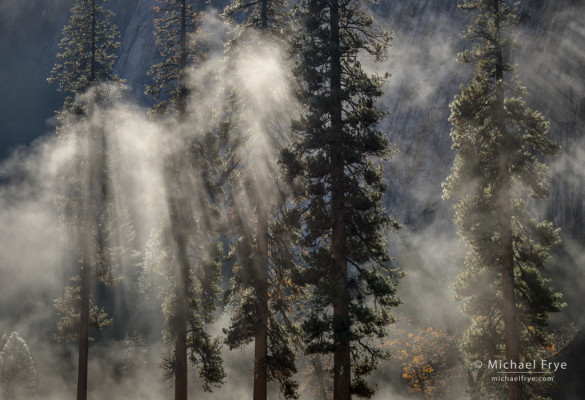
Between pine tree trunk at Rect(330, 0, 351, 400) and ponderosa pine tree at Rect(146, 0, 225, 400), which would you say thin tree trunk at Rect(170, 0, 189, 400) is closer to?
ponderosa pine tree at Rect(146, 0, 225, 400)

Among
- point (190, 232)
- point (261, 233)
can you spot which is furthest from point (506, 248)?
point (190, 232)

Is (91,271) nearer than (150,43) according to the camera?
Yes

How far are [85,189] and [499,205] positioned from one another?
14194 mm

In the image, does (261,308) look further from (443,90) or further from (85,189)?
(443,90)

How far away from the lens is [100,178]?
57.3ft

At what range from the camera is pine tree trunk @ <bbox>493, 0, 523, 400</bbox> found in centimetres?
1244

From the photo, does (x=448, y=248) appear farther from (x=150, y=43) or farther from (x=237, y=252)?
(x=150, y=43)

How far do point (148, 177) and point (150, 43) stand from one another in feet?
192

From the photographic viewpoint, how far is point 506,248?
12758mm

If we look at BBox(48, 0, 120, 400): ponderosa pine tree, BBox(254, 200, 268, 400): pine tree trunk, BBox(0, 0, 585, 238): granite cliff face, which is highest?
BBox(0, 0, 585, 238): granite cliff face

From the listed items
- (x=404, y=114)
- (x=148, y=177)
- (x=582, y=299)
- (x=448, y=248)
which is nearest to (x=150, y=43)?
(x=404, y=114)

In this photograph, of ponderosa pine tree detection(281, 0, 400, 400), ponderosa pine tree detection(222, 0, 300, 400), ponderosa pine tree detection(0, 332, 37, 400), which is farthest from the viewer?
ponderosa pine tree detection(0, 332, 37, 400)

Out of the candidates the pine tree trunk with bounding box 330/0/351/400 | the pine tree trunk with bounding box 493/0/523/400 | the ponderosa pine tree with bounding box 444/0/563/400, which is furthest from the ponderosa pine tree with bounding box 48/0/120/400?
the pine tree trunk with bounding box 493/0/523/400

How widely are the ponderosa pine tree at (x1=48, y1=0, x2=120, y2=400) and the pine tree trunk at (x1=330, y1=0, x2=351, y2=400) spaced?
9.70m
